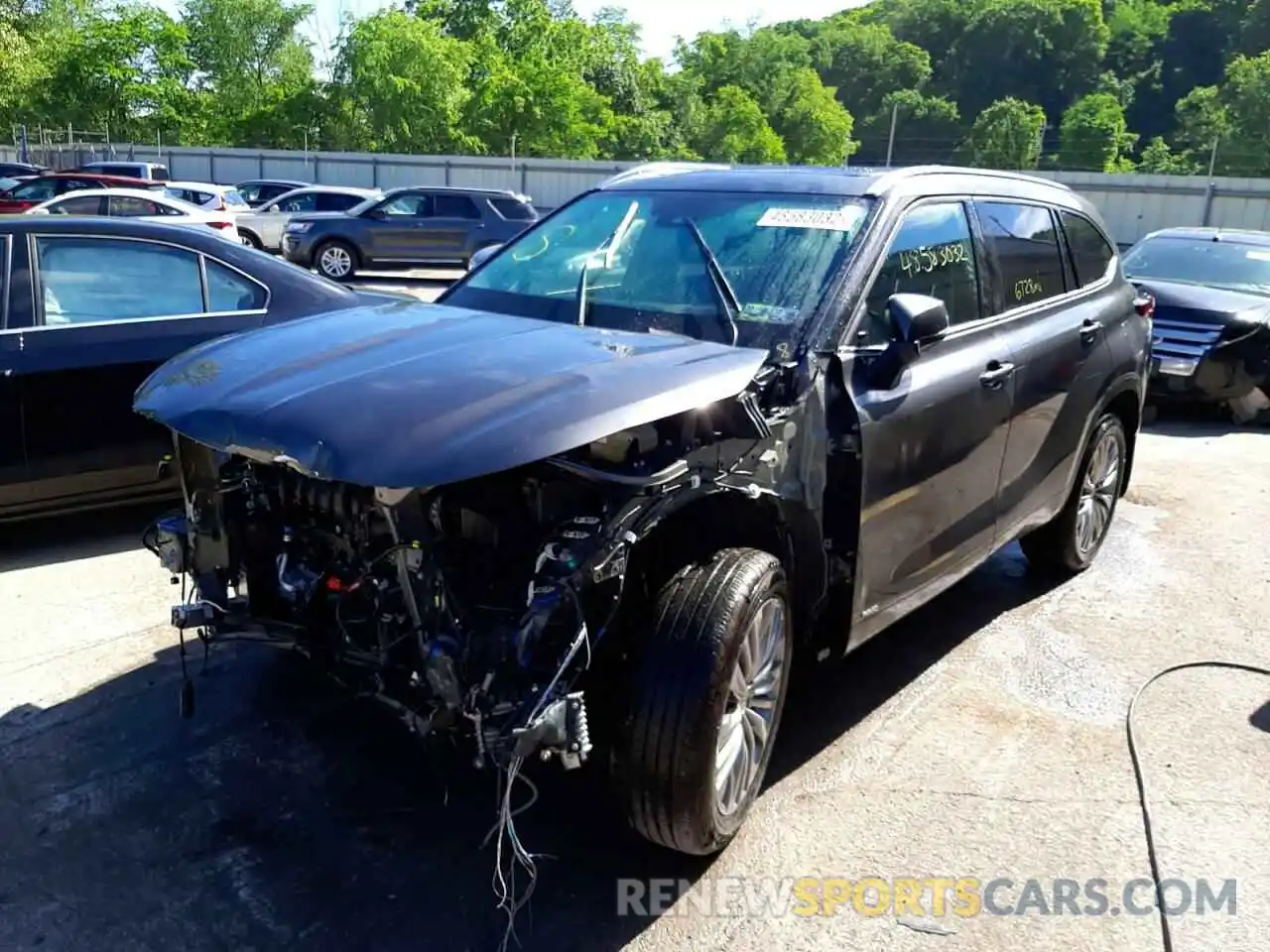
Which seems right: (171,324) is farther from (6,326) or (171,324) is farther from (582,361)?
(582,361)

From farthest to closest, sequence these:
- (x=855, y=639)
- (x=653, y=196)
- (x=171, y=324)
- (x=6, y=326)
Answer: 1. (x=171, y=324)
2. (x=6, y=326)
3. (x=653, y=196)
4. (x=855, y=639)

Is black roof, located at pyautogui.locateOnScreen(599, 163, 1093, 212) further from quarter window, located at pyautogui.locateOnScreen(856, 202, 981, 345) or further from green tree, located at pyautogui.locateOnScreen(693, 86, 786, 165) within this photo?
green tree, located at pyautogui.locateOnScreen(693, 86, 786, 165)

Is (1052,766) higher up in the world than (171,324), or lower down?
lower down

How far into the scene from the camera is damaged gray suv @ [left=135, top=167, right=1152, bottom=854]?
8.77 feet

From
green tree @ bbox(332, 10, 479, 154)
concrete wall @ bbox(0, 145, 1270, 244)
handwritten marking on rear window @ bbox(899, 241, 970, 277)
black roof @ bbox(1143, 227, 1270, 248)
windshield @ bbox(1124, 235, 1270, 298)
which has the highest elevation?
→ green tree @ bbox(332, 10, 479, 154)

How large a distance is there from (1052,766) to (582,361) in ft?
7.12

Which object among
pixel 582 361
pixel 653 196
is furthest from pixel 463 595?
pixel 653 196

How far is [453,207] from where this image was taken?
1962 centimetres

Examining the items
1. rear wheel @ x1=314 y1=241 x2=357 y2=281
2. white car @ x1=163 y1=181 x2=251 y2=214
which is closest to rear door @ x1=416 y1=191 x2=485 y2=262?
rear wheel @ x1=314 y1=241 x2=357 y2=281

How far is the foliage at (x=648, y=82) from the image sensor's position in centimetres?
5428

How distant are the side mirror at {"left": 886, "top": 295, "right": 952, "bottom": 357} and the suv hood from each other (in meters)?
0.50

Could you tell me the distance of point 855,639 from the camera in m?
3.60

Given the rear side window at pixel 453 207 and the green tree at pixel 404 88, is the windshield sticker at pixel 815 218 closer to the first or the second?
the rear side window at pixel 453 207

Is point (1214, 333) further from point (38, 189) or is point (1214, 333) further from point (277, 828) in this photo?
point (38, 189)
